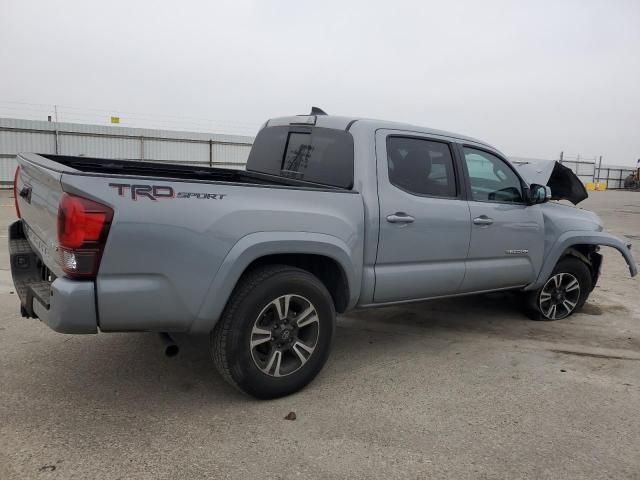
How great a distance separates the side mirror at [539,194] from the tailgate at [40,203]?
3881 mm

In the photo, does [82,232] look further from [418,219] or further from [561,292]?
[561,292]

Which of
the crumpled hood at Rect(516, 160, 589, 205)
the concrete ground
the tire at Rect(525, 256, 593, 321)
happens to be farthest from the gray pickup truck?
the crumpled hood at Rect(516, 160, 589, 205)

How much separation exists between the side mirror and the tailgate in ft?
12.7

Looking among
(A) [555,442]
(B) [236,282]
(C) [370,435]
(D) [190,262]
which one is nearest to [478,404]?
(A) [555,442]

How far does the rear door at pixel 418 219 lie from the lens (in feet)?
12.4

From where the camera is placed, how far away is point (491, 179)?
4.67 metres

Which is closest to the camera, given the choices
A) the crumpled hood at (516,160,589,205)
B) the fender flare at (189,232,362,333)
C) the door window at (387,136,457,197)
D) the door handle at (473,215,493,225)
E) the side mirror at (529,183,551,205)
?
the fender flare at (189,232,362,333)

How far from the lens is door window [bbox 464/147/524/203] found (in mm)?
4488

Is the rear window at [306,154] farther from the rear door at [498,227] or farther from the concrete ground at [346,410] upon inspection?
the concrete ground at [346,410]

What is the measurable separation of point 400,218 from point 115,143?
734 inches

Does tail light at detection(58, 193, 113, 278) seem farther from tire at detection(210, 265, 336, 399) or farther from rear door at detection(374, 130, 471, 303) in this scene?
rear door at detection(374, 130, 471, 303)

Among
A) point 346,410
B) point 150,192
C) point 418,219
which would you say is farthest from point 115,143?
point 346,410

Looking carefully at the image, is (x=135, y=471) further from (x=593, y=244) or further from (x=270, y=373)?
(x=593, y=244)

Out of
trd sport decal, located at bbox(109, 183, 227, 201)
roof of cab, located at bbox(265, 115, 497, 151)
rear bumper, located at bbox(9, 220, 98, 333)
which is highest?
roof of cab, located at bbox(265, 115, 497, 151)
